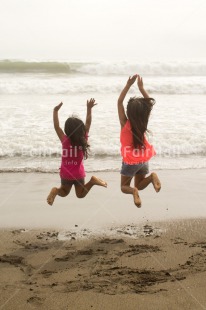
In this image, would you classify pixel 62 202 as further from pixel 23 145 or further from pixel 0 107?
pixel 0 107

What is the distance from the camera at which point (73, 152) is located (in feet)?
19.0

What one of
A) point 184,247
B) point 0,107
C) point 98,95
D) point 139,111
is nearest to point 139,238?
point 184,247

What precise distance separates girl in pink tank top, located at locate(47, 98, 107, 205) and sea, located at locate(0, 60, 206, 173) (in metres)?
3.04

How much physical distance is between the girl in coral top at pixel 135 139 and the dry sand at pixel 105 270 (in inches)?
25.1

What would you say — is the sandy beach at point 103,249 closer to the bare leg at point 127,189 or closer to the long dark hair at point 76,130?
the bare leg at point 127,189

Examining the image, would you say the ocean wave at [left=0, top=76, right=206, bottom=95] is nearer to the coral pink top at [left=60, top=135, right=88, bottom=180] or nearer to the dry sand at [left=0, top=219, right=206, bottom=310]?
the coral pink top at [left=60, top=135, right=88, bottom=180]

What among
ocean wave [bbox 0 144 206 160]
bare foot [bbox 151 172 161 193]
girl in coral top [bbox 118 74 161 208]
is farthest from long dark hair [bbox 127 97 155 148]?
ocean wave [bbox 0 144 206 160]

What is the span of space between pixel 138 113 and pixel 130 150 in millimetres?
505

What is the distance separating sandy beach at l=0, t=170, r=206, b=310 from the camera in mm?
4059

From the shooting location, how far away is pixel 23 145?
10.4 meters

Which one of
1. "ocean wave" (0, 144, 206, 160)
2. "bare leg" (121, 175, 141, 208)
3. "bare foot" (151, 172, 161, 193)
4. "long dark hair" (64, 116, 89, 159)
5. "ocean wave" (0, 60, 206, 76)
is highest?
"ocean wave" (0, 60, 206, 76)

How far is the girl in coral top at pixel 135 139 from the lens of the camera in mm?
5465

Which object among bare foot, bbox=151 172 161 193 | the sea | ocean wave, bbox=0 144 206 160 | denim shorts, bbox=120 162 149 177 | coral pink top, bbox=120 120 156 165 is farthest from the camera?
ocean wave, bbox=0 144 206 160

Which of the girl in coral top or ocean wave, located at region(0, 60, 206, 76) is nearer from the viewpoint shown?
the girl in coral top
